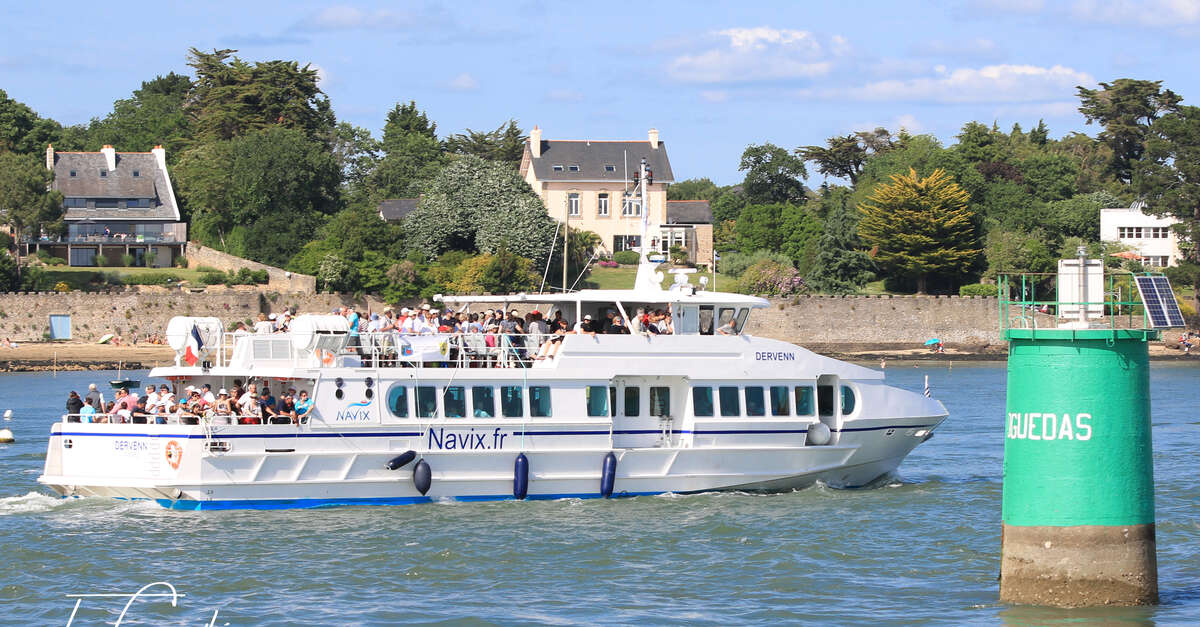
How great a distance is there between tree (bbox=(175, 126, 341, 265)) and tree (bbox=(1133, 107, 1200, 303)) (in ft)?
153

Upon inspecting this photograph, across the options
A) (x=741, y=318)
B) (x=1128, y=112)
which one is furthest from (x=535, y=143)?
(x=741, y=318)

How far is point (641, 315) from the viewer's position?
2592 cm

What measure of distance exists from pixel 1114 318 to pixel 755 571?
6.87 metres

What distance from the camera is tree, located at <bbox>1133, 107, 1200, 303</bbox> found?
3172 inches

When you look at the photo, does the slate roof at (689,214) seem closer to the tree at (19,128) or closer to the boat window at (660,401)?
the tree at (19,128)

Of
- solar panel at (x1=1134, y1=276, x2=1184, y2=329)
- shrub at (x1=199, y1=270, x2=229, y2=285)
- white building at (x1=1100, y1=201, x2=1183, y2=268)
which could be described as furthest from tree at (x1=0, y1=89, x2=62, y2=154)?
solar panel at (x1=1134, y1=276, x2=1184, y2=329)

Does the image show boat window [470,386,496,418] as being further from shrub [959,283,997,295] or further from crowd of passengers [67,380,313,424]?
shrub [959,283,997,295]

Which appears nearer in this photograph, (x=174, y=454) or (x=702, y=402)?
(x=174, y=454)

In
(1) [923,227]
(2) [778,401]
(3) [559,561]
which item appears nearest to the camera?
(3) [559,561]

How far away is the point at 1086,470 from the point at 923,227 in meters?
63.5

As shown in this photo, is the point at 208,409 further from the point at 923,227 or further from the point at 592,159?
the point at 592,159

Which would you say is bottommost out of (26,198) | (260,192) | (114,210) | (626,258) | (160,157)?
(626,258)

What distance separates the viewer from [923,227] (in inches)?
3073

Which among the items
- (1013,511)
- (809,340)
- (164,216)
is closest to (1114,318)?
(1013,511)
